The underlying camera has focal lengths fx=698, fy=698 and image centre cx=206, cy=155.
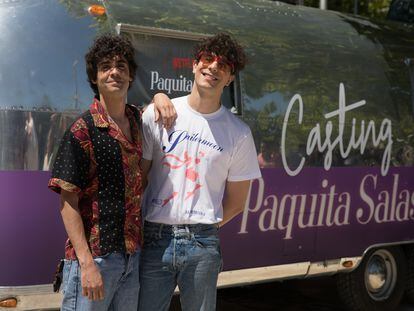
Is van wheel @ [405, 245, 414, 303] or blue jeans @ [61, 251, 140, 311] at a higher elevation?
blue jeans @ [61, 251, 140, 311]

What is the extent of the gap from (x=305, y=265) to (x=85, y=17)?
277cm

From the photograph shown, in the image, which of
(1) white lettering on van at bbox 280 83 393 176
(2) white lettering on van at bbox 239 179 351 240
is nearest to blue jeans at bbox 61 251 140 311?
(2) white lettering on van at bbox 239 179 351 240

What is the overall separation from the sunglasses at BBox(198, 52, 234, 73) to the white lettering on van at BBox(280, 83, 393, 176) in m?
2.40

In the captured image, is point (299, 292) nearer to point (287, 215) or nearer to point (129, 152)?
point (287, 215)

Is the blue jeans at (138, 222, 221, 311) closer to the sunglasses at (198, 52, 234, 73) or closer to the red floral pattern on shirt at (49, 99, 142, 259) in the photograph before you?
the red floral pattern on shirt at (49, 99, 142, 259)

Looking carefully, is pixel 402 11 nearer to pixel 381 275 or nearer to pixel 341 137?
pixel 341 137

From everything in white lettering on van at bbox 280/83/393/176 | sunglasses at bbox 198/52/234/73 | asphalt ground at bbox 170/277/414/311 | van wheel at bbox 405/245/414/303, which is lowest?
asphalt ground at bbox 170/277/414/311

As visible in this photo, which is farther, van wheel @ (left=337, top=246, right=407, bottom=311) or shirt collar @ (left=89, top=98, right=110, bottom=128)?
van wheel @ (left=337, top=246, right=407, bottom=311)

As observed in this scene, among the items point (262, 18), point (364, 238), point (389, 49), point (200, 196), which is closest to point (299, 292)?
point (364, 238)

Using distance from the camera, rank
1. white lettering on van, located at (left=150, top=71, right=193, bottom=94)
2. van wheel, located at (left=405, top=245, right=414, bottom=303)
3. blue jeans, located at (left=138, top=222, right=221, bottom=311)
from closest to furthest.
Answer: blue jeans, located at (left=138, top=222, right=221, bottom=311)
white lettering on van, located at (left=150, top=71, right=193, bottom=94)
van wheel, located at (left=405, top=245, right=414, bottom=303)

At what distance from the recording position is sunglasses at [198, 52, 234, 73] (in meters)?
3.28

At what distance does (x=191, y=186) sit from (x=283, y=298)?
14.7ft

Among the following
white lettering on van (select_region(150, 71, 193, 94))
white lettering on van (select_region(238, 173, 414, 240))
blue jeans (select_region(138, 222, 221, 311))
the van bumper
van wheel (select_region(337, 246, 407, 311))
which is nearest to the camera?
blue jeans (select_region(138, 222, 221, 311))

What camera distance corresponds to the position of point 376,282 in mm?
6754
